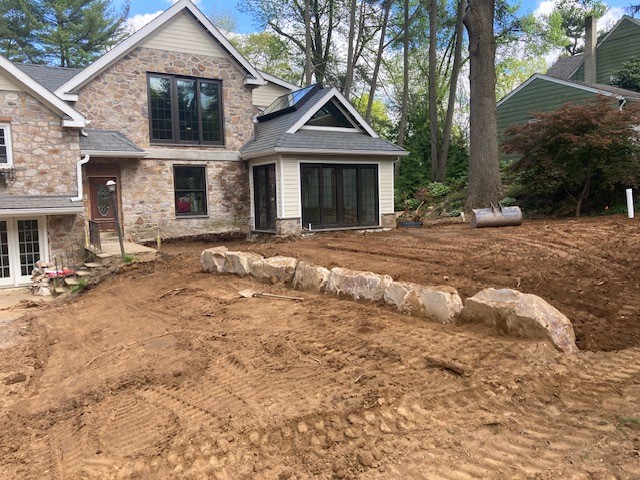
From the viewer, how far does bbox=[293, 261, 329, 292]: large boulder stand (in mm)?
7145

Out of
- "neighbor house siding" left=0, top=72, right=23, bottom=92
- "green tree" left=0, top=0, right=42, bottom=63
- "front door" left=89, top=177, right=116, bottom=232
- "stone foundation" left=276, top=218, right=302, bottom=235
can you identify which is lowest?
"stone foundation" left=276, top=218, right=302, bottom=235

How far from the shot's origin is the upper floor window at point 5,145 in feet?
39.9

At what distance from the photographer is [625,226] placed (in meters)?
9.56

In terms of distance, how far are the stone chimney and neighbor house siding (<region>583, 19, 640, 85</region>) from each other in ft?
2.29

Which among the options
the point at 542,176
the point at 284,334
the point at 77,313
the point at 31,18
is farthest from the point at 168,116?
the point at 31,18

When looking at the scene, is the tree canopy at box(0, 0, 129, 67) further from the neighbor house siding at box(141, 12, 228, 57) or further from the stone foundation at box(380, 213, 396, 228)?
the stone foundation at box(380, 213, 396, 228)

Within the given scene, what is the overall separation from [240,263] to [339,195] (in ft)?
22.7

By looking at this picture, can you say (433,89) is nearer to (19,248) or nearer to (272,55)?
(272,55)

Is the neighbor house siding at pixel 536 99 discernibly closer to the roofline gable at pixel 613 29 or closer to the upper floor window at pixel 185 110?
the roofline gable at pixel 613 29

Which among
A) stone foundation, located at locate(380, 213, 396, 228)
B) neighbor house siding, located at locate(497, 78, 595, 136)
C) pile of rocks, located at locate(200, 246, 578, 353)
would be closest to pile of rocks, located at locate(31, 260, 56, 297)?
pile of rocks, located at locate(200, 246, 578, 353)

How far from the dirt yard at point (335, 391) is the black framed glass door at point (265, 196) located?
814 cm

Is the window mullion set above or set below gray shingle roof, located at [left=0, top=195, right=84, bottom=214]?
above

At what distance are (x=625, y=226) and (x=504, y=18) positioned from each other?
Answer: 63.9 feet

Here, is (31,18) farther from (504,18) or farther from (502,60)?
(502,60)
